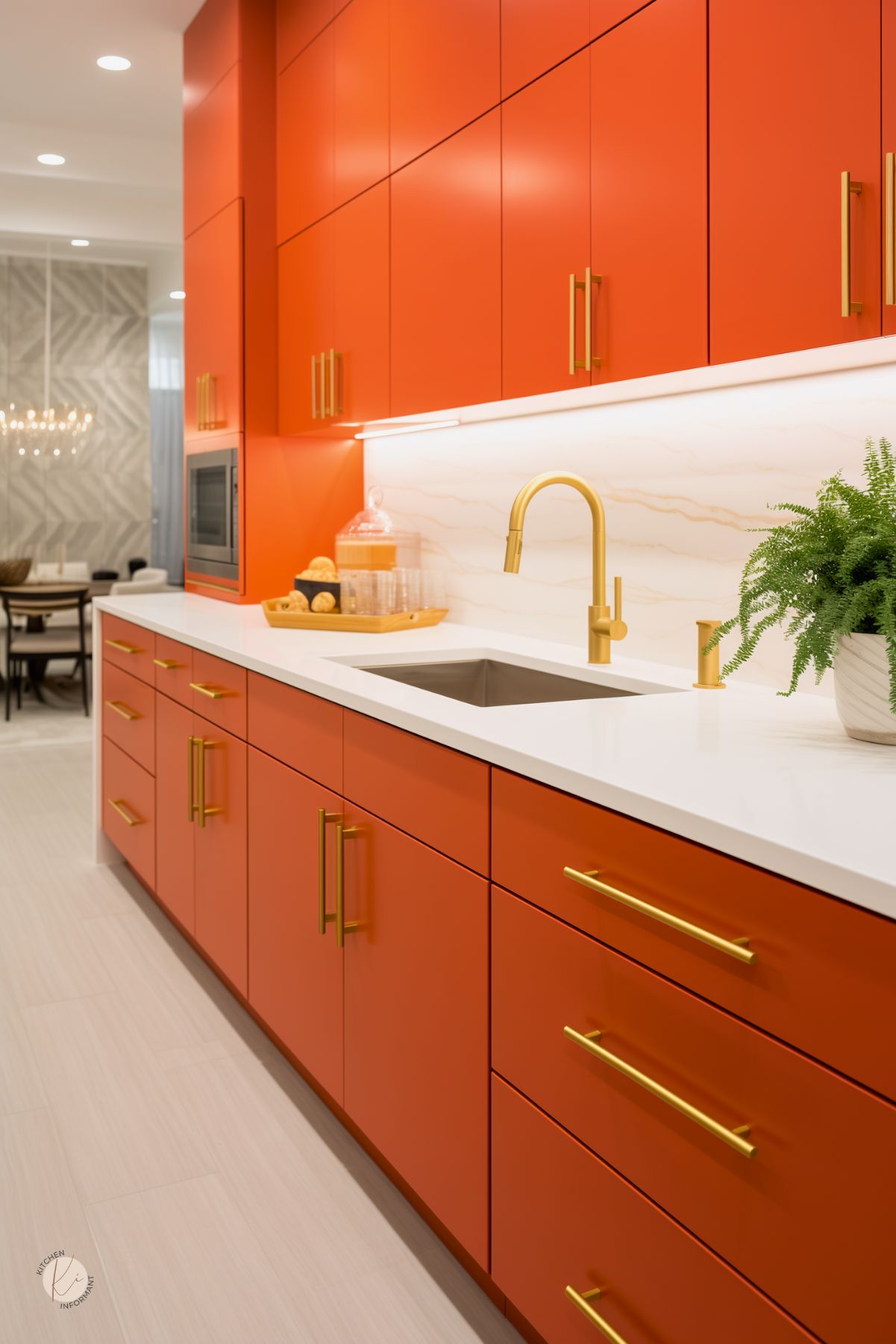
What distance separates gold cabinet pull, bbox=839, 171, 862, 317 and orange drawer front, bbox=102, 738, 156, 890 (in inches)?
93.5

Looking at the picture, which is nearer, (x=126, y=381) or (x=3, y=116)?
(x=3, y=116)

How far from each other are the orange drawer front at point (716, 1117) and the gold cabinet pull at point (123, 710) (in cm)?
220

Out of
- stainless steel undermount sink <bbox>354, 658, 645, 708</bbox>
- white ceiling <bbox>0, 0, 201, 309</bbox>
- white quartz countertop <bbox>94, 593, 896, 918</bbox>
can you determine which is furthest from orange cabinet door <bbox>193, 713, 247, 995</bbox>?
white ceiling <bbox>0, 0, 201, 309</bbox>

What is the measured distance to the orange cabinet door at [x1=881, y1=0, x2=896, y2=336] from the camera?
4.68 ft

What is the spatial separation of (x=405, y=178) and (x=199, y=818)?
1.61 metres

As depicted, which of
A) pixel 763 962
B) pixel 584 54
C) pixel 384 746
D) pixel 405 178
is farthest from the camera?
pixel 405 178

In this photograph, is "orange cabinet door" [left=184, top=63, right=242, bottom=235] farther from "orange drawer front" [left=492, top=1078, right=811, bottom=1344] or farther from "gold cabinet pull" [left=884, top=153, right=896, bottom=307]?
"orange drawer front" [left=492, top=1078, right=811, bottom=1344]

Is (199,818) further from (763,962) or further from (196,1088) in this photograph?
(763,962)

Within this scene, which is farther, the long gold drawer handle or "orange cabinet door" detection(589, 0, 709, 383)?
the long gold drawer handle

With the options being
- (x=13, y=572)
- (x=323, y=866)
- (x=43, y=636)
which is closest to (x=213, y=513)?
(x=323, y=866)

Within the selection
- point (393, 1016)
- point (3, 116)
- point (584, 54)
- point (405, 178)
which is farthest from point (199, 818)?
point (3, 116)

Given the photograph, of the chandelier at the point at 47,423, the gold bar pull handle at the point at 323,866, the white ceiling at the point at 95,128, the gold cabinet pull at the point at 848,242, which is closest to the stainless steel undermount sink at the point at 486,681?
the gold bar pull handle at the point at 323,866

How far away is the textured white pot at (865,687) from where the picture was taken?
1.42 m

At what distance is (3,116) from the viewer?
5250 millimetres
